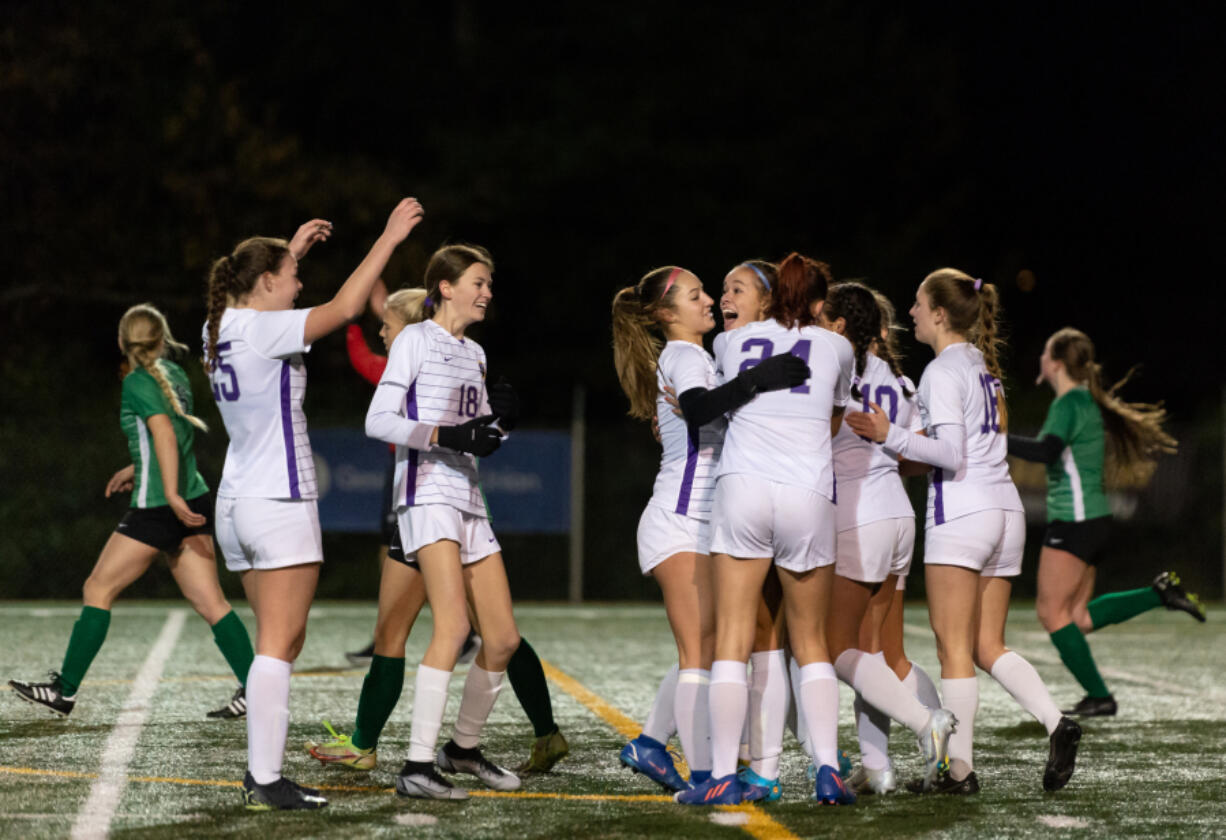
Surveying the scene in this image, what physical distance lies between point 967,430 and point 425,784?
2386 mm

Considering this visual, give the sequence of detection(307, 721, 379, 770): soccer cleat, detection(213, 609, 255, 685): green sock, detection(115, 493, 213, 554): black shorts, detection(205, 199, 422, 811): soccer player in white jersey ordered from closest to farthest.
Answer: detection(205, 199, 422, 811): soccer player in white jersey
detection(307, 721, 379, 770): soccer cleat
detection(213, 609, 255, 685): green sock
detection(115, 493, 213, 554): black shorts

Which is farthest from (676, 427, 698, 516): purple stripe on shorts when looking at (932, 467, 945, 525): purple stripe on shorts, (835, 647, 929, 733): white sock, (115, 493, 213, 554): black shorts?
(115, 493, 213, 554): black shorts

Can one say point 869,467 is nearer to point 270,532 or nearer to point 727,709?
point 727,709

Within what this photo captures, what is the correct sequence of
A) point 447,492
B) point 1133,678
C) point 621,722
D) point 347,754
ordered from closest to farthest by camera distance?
1. point 447,492
2. point 347,754
3. point 621,722
4. point 1133,678

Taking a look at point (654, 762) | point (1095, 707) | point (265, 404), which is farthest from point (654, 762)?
point (1095, 707)

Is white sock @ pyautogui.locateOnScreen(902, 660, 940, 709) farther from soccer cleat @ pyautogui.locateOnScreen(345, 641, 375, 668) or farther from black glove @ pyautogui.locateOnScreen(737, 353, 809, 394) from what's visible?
soccer cleat @ pyautogui.locateOnScreen(345, 641, 375, 668)

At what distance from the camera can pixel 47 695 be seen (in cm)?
793

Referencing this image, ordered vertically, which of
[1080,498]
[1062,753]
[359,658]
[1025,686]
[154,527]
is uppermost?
[1080,498]

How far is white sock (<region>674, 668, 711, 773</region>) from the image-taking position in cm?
605

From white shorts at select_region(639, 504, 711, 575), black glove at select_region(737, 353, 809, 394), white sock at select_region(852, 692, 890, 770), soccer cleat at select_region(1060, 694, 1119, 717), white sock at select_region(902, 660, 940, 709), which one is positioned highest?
black glove at select_region(737, 353, 809, 394)

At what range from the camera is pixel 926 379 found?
20.9ft

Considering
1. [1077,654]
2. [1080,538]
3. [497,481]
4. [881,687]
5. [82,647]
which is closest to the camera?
[881,687]

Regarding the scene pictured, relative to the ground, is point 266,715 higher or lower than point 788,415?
lower

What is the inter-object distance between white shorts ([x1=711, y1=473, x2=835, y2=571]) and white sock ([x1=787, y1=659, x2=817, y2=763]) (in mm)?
447
